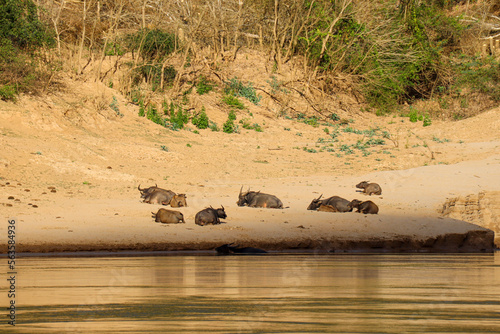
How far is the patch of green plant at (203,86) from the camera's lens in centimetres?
2774

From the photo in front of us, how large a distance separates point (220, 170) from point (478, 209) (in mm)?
7462

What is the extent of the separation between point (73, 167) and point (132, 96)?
768 centimetres

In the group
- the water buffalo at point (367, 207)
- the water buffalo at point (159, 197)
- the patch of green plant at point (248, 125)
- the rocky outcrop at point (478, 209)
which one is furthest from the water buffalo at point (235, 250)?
the patch of green plant at point (248, 125)

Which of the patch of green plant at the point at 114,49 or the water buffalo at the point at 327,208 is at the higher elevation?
the patch of green plant at the point at 114,49

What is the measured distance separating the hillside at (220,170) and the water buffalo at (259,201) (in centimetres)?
33

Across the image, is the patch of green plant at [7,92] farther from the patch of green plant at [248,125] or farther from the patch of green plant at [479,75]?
the patch of green plant at [479,75]

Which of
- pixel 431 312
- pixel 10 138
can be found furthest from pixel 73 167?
pixel 431 312

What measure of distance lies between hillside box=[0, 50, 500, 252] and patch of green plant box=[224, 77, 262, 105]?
499 millimetres

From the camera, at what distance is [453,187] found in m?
16.2

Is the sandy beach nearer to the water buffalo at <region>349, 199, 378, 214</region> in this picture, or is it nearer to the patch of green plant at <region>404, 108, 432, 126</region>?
the water buffalo at <region>349, 199, 378, 214</region>

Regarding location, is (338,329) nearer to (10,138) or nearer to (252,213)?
(252,213)

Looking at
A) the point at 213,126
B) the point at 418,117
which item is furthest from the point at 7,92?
the point at 418,117

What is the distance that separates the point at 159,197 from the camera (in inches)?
560

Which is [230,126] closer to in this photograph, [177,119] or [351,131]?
[177,119]
